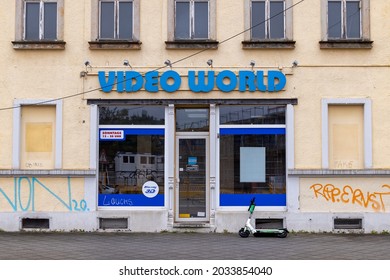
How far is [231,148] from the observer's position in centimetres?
1464

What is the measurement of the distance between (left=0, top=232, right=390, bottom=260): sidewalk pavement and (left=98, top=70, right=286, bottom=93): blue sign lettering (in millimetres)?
3658

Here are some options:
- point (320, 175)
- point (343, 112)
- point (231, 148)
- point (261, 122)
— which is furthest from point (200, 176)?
point (343, 112)

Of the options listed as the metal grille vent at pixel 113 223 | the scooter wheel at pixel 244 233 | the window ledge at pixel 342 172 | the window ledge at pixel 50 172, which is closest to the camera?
the scooter wheel at pixel 244 233

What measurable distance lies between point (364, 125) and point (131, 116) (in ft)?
19.3

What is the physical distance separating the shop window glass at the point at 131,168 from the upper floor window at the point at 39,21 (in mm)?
2841

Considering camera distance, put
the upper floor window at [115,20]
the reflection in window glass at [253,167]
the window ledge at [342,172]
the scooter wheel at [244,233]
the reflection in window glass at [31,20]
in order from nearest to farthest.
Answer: the scooter wheel at [244,233] → the window ledge at [342,172] → the reflection in window glass at [253,167] → the upper floor window at [115,20] → the reflection in window glass at [31,20]

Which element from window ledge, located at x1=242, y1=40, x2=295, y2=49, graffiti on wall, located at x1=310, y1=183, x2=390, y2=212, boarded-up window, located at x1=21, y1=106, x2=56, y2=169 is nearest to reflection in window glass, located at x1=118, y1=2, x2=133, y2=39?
boarded-up window, located at x1=21, y1=106, x2=56, y2=169

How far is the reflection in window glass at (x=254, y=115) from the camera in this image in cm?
1461

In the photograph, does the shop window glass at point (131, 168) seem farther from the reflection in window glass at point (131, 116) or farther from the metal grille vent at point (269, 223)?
the metal grille vent at point (269, 223)

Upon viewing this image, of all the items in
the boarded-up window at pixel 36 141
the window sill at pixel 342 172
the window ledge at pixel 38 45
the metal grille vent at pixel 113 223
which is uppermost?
the window ledge at pixel 38 45

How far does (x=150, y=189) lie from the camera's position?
47.9ft

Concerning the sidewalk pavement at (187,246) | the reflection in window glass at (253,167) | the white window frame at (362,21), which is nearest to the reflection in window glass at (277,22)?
the white window frame at (362,21)

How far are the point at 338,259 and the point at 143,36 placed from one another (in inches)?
291

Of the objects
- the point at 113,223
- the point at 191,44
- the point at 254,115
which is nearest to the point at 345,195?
the point at 254,115
